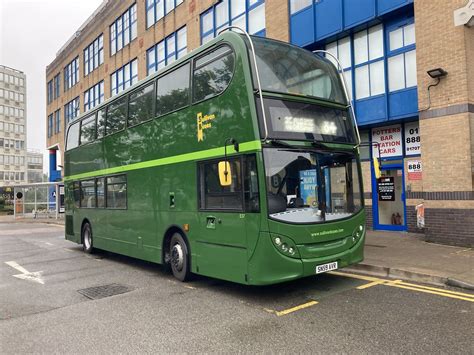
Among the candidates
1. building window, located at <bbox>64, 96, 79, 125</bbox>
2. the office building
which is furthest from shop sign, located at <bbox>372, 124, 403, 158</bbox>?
building window, located at <bbox>64, 96, 79, 125</bbox>

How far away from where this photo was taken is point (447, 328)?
186 inches

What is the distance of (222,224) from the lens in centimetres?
652

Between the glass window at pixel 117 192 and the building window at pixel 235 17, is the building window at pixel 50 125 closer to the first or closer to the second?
the building window at pixel 235 17

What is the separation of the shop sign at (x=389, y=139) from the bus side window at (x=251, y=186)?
8342 mm

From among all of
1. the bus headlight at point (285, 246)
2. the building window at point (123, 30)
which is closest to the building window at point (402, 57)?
the bus headlight at point (285, 246)

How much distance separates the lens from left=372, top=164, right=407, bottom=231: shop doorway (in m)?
12.9

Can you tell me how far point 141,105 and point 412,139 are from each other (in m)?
8.30

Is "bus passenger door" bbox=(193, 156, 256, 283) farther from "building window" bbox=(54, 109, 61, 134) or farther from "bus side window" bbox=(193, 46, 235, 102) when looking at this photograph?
"building window" bbox=(54, 109, 61, 134)

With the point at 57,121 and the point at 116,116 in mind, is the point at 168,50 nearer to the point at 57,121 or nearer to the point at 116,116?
the point at 116,116

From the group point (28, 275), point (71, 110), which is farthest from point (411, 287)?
point (71, 110)

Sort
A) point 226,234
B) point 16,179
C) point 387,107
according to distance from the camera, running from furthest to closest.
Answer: point 16,179, point 387,107, point 226,234

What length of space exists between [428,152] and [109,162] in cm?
836

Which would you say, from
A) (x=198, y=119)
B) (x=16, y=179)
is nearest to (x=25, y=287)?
(x=198, y=119)

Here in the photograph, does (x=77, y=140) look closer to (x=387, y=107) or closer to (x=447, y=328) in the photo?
(x=387, y=107)
